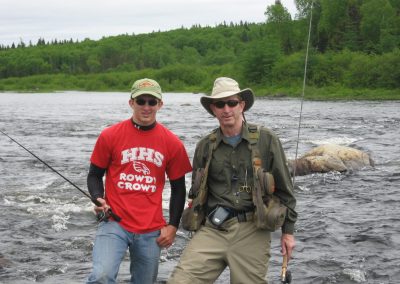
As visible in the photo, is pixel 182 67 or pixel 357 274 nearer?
pixel 357 274

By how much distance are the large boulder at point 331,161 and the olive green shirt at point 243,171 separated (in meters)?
10.4

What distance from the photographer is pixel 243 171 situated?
4746 millimetres

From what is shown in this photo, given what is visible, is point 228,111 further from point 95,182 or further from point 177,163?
point 95,182

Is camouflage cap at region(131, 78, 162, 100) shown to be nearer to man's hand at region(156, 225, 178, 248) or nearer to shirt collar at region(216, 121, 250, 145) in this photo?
shirt collar at region(216, 121, 250, 145)

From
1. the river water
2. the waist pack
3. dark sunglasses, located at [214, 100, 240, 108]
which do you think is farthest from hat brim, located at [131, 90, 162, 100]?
the river water

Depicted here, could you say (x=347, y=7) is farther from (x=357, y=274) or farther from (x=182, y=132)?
(x=357, y=274)

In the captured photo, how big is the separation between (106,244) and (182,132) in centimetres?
2077

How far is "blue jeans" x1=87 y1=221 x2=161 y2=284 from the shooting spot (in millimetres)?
4512

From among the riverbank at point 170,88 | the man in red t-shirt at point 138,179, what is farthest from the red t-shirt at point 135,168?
the riverbank at point 170,88

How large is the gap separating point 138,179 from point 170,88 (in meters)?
107

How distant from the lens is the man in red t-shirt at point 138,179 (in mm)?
4809

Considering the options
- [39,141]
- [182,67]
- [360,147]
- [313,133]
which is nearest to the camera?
[360,147]

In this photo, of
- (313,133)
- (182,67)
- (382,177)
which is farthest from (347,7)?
(382,177)

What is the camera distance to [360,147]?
20.0 m
